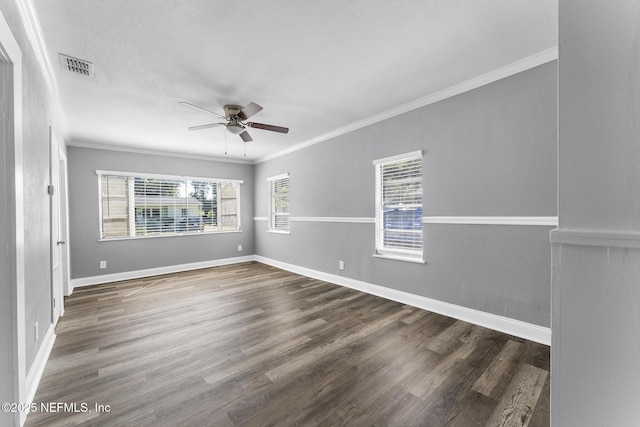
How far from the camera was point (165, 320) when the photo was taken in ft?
9.80

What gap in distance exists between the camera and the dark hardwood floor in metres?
1.58

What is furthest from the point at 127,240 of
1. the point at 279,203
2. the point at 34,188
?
the point at 34,188

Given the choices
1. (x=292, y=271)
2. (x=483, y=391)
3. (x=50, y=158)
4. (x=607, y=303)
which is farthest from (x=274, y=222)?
(x=607, y=303)

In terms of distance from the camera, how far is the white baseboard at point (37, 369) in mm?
1648

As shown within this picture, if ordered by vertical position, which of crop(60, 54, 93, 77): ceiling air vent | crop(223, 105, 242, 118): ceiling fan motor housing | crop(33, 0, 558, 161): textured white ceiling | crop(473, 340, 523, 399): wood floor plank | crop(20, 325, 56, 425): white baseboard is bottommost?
crop(473, 340, 523, 399): wood floor plank

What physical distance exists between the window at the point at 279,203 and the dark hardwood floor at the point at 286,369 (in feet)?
8.53

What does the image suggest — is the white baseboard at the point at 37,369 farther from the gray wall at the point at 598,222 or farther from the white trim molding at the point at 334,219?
the white trim molding at the point at 334,219

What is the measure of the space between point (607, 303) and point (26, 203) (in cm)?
296

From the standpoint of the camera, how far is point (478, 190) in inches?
107

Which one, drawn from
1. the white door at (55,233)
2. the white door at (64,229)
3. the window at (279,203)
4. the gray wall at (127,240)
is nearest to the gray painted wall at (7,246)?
the white door at (55,233)

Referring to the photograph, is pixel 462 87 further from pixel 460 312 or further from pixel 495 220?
pixel 460 312

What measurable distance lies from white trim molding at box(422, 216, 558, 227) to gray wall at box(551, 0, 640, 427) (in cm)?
187

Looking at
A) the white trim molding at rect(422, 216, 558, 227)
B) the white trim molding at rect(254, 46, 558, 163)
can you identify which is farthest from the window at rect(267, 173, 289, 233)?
the white trim molding at rect(422, 216, 558, 227)

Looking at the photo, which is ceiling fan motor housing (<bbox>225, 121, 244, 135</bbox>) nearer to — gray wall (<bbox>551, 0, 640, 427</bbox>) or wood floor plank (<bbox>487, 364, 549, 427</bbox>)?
gray wall (<bbox>551, 0, 640, 427</bbox>)
